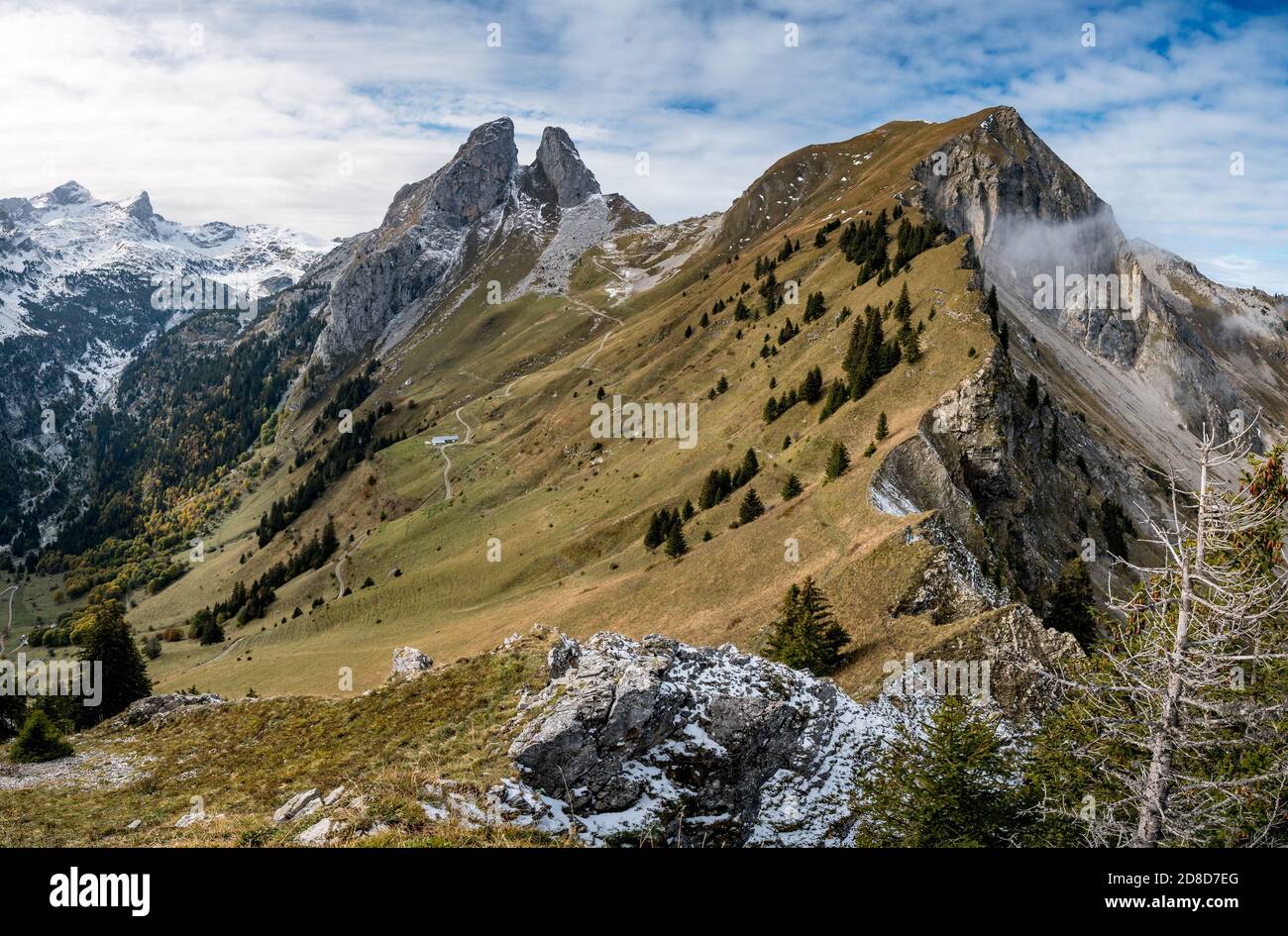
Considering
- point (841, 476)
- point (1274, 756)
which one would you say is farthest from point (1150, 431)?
point (1274, 756)

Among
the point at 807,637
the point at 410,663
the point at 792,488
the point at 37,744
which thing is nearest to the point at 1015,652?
the point at 807,637

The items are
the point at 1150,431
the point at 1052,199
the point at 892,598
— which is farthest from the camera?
the point at 1052,199

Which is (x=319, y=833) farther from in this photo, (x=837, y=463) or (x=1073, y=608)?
(x=837, y=463)

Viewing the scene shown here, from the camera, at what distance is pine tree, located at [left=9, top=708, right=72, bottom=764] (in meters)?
31.9

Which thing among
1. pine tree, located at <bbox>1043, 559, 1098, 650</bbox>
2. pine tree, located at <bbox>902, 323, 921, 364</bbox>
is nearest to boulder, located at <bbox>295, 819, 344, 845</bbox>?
pine tree, located at <bbox>1043, 559, 1098, 650</bbox>

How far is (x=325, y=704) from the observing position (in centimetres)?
3309

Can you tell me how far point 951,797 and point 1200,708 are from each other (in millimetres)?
6272

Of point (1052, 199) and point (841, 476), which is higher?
point (1052, 199)

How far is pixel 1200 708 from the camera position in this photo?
16375mm

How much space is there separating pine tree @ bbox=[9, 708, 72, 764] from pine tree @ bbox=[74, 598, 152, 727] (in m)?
15.6

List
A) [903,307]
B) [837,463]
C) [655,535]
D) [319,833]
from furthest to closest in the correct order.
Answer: [903,307]
[655,535]
[837,463]
[319,833]

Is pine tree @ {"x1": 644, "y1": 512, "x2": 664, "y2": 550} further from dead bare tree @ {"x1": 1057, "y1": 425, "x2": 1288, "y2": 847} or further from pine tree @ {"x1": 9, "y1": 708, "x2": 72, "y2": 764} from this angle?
dead bare tree @ {"x1": 1057, "y1": 425, "x2": 1288, "y2": 847}
